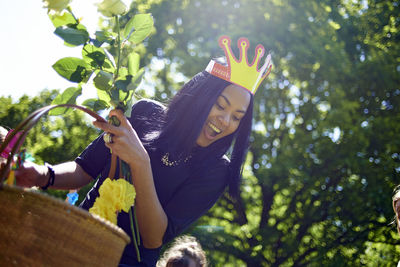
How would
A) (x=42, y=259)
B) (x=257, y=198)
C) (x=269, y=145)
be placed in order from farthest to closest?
(x=257, y=198) < (x=269, y=145) < (x=42, y=259)

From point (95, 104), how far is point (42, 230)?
1.75ft

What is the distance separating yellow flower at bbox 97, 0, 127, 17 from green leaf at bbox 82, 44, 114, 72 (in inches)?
4.6

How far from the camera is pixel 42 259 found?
1.11 meters

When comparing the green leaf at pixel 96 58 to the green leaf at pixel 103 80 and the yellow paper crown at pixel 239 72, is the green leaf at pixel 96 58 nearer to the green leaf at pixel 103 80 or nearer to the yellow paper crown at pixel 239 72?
the green leaf at pixel 103 80

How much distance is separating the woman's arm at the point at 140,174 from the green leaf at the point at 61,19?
0.31m

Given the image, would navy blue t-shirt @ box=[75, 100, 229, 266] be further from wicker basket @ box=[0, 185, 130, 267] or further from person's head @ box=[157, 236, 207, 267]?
person's head @ box=[157, 236, 207, 267]

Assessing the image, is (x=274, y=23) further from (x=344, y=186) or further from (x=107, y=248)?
(x=107, y=248)

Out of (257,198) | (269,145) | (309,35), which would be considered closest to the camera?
(309,35)

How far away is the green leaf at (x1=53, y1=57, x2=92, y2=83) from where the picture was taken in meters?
1.46

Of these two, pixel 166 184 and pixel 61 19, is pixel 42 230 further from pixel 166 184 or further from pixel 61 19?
pixel 166 184

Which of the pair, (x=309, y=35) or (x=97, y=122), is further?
(x=309, y=35)

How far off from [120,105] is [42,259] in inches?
21.0

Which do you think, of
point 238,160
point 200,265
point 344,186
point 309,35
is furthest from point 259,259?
point 238,160

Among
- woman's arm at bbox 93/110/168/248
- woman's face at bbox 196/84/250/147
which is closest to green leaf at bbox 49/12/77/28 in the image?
woman's arm at bbox 93/110/168/248
